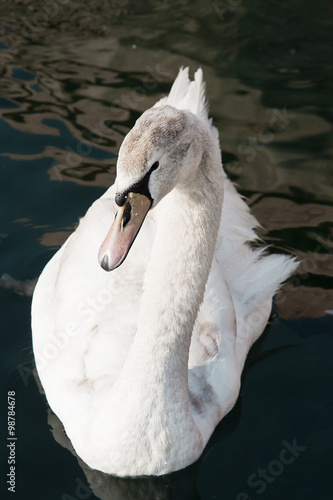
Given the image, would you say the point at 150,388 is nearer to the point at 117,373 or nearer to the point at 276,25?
the point at 117,373

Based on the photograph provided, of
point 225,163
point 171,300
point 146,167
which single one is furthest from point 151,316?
point 225,163

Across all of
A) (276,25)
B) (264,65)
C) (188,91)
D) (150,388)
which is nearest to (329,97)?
(264,65)

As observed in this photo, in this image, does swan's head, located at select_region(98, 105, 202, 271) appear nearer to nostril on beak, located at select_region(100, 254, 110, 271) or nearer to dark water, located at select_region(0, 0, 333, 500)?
nostril on beak, located at select_region(100, 254, 110, 271)

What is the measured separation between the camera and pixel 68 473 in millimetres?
5035

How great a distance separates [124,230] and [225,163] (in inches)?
174

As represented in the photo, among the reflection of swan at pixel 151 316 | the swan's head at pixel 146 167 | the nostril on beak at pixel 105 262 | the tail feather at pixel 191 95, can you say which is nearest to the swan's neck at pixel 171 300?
the reflection of swan at pixel 151 316

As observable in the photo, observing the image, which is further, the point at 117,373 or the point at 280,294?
the point at 280,294

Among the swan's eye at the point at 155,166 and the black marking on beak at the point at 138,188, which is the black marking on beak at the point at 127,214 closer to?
the black marking on beak at the point at 138,188

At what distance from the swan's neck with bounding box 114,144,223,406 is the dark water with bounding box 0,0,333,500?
2.47 ft

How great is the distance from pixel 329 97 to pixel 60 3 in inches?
154

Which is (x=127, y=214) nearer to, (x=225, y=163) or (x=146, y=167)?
(x=146, y=167)

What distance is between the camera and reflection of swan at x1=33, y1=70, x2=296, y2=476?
386cm

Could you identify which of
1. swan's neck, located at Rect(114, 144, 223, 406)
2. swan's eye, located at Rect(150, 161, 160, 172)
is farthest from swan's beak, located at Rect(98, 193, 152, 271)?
swan's neck, located at Rect(114, 144, 223, 406)

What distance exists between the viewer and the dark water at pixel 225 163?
5109 mm
